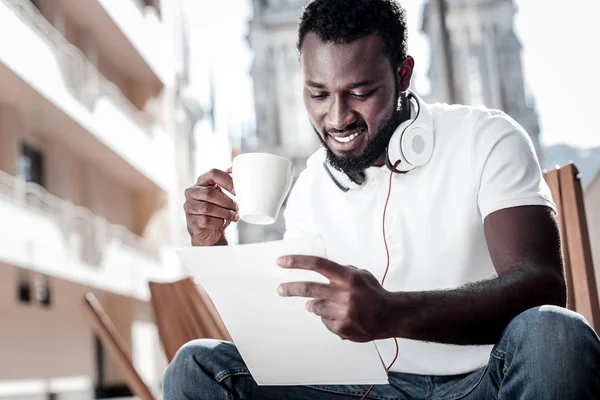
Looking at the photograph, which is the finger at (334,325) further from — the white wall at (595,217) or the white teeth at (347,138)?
the white wall at (595,217)

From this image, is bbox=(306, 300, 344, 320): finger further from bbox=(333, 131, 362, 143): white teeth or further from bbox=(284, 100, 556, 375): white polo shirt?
bbox=(333, 131, 362, 143): white teeth

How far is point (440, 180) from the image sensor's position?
1.62 m

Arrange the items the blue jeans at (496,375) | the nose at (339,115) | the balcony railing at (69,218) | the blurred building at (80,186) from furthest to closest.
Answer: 1. the blurred building at (80,186)
2. the balcony railing at (69,218)
3. the nose at (339,115)
4. the blue jeans at (496,375)

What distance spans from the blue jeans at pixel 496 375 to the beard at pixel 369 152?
43 cm

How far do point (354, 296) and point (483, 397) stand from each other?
0.34 metres

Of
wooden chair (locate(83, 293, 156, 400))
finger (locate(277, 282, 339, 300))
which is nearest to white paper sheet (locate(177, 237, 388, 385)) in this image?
finger (locate(277, 282, 339, 300))

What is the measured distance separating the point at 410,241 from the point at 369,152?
20 cm

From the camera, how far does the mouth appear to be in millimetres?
1713

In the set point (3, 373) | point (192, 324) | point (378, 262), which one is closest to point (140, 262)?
point (3, 373)

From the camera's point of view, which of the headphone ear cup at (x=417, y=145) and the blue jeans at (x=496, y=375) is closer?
the blue jeans at (x=496, y=375)

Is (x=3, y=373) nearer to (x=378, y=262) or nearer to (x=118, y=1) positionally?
(x=118, y=1)

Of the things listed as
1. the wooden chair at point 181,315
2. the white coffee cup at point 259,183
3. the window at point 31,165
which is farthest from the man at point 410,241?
the window at point 31,165

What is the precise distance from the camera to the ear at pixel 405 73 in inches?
71.2

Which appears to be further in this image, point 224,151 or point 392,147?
point 224,151
